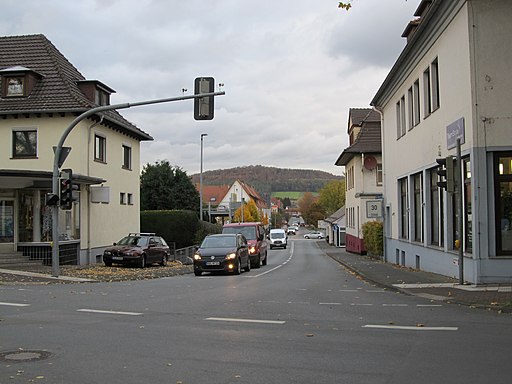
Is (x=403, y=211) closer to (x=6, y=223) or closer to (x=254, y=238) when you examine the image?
(x=254, y=238)

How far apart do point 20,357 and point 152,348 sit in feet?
5.23

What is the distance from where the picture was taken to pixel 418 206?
80.9 ft

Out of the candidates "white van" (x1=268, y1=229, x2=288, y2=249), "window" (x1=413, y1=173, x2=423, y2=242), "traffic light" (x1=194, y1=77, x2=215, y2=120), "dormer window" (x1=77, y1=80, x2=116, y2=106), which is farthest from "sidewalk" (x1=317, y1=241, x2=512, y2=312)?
"white van" (x1=268, y1=229, x2=288, y2=249)

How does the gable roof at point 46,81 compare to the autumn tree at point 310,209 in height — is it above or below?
above

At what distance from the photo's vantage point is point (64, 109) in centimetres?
2814

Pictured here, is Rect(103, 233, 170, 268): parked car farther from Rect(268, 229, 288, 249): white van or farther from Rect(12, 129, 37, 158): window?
Rect(268, 229, 288, 249): white van

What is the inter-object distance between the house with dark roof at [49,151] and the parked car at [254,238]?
6.41 m

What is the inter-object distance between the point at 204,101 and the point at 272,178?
121318mm

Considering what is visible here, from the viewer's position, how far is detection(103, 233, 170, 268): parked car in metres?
27.4

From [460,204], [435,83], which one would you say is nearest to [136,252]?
[435,83]

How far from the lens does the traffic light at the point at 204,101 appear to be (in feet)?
58.3

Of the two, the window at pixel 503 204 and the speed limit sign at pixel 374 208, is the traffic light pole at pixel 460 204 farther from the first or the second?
the speed limit sign at pixel 374 208

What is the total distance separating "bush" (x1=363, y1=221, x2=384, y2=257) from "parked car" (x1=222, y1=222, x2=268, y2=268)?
8.64 metres

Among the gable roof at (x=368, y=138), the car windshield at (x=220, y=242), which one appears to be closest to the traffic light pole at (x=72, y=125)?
the car windshield at (x=220, y=242)
